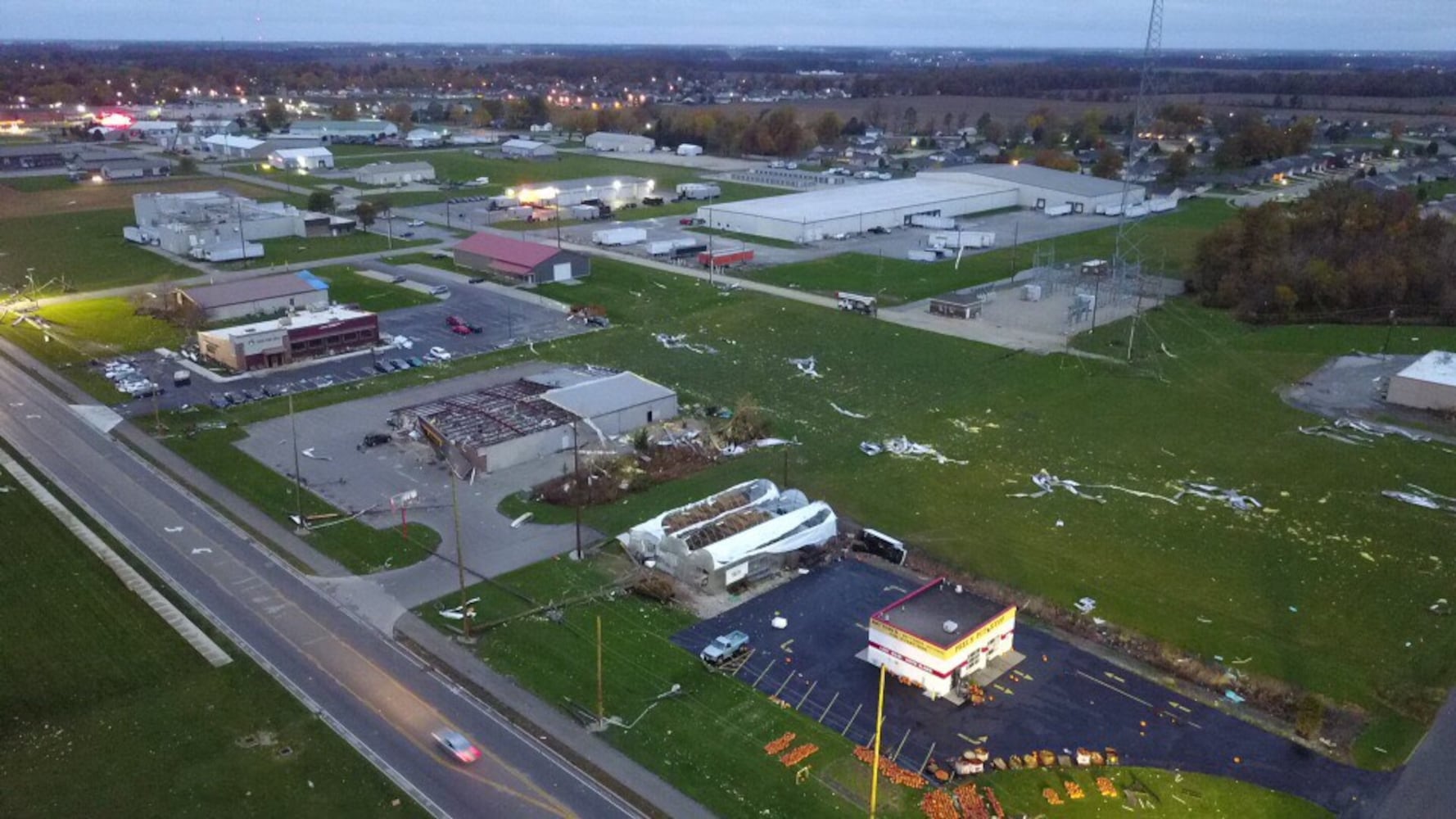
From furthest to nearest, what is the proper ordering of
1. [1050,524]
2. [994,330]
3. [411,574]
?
[994,330]
[1050,524]
[411,574]

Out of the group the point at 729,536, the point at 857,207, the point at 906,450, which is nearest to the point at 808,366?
the point at 906,450

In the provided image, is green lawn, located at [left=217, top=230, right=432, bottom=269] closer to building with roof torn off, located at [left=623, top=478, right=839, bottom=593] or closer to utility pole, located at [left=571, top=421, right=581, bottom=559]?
utility pole, located at [left=571, top=421, right=581, bottom=559]

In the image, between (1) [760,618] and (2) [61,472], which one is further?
(2) [61,472]

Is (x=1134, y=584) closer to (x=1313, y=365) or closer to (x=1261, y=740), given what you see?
(x=1261, y=740)

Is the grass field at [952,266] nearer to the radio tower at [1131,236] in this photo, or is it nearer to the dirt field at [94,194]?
the radio tower at [1131,236]

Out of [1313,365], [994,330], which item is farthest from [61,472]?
[1313,365]

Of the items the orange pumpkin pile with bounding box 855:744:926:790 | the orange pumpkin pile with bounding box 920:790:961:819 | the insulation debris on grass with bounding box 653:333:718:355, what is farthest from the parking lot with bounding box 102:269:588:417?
the orange pumpkin pile with bounding box 920:790:961:819

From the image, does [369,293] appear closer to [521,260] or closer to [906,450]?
[521,260]
